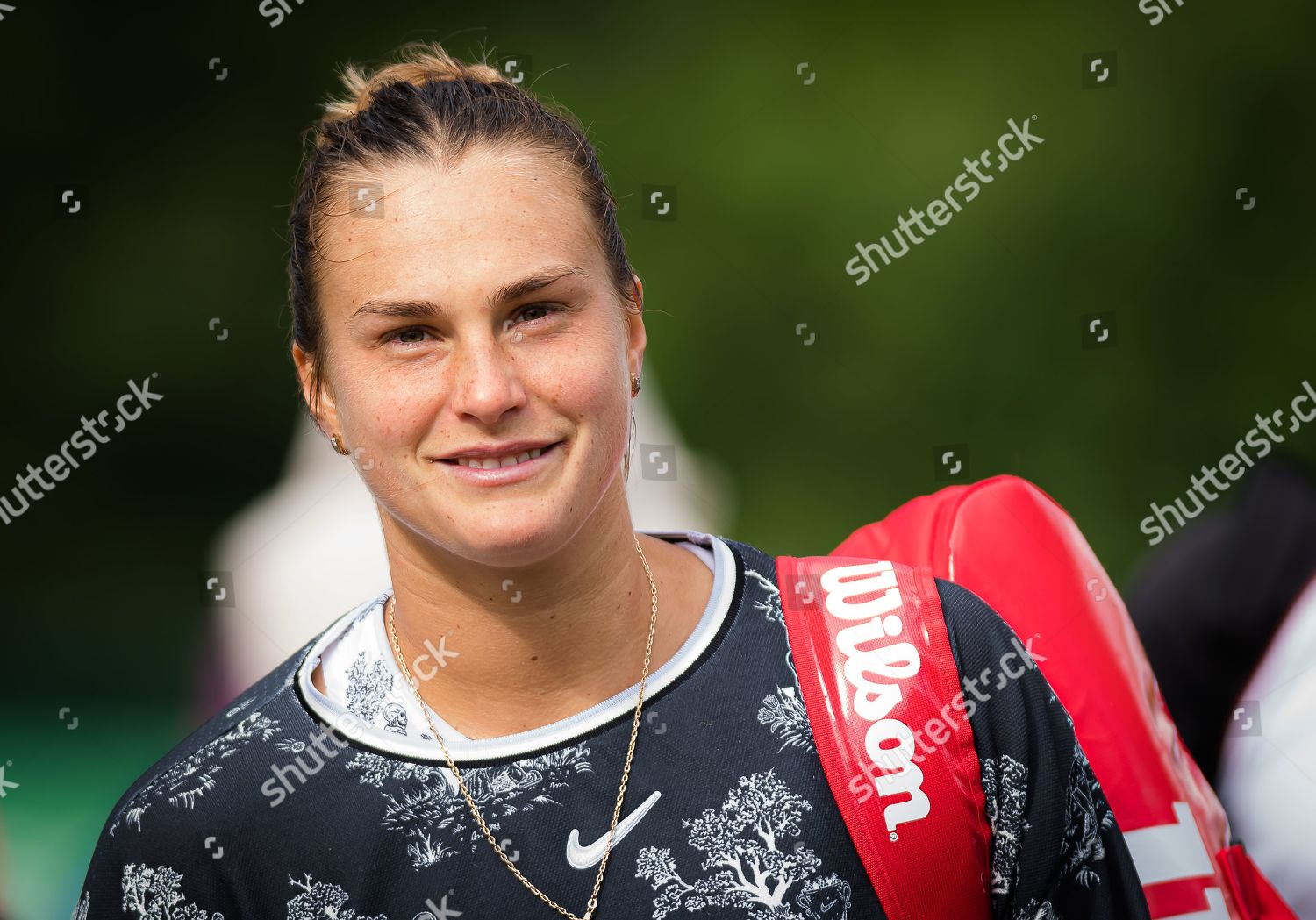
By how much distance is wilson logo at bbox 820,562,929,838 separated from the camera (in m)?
1.09

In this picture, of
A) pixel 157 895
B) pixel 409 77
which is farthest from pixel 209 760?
pixel 409 77

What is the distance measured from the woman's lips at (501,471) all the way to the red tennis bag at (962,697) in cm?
31

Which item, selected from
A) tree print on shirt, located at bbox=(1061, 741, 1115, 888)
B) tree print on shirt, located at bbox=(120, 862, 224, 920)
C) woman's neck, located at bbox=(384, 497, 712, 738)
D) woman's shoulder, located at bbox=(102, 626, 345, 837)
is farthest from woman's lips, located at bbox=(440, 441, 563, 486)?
tree print on shirt, located at bbox=(1061, 741, 1115, 888)

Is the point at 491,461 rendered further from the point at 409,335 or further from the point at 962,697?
the point at 962,697

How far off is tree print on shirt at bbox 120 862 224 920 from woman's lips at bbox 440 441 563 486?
45cm

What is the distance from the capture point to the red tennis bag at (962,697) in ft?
3.57

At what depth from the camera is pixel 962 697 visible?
112 cm

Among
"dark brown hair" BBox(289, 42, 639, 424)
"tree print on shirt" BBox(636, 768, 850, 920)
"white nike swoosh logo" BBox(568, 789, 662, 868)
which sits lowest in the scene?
"tree print on shirt" BBox(636, 768, 850, 920)

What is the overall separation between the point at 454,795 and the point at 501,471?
30cm

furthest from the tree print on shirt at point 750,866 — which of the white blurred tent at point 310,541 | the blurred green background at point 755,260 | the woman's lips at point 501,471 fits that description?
the blurred green background at point 755,260

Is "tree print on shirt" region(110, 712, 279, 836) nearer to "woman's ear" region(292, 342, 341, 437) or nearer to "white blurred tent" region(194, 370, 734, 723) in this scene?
"woman's ear" region(292, 342, 341, 437)

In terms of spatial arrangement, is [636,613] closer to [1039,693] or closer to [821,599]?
[821,599]

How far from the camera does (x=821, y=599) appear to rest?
1.21m

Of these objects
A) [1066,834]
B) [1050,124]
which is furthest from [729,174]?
[1066,834]
